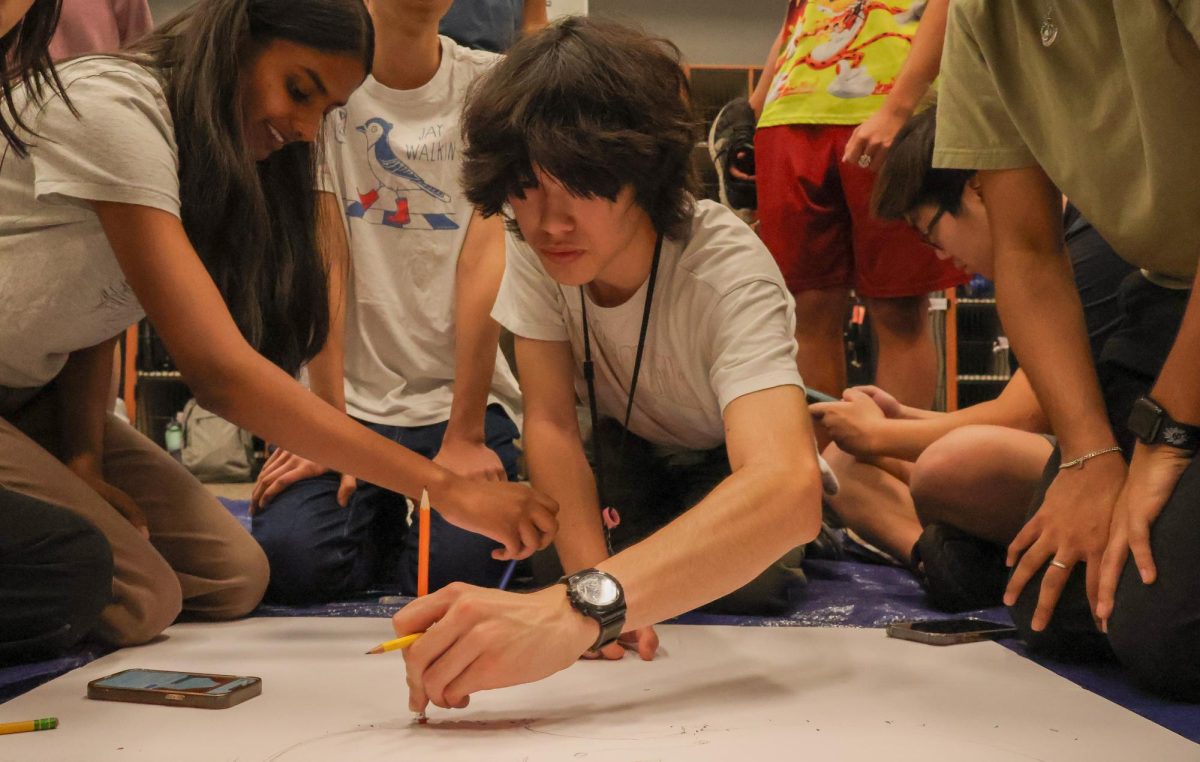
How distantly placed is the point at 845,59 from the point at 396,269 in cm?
107

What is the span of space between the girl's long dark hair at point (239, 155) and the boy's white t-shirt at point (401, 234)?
459 millimetres

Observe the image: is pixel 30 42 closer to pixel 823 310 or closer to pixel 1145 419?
pixel 1145 419

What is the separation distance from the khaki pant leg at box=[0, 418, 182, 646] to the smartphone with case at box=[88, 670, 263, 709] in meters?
0.23

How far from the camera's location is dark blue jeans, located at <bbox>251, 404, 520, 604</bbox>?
1.83m

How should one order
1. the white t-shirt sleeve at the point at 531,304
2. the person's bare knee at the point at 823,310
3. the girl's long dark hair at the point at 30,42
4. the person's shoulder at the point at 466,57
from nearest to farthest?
the girl's long dark hair at the point at 30,42 < the white t-shirt sleeve at the point at 531,304 < the person's shoulder at the point at 466,57 < the person's bare knee at the point at 823,310

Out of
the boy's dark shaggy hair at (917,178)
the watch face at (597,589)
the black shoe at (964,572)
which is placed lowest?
the black shoe at (964,572)

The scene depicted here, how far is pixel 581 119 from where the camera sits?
1288 millimetres

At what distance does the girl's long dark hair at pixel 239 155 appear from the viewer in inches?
52.7

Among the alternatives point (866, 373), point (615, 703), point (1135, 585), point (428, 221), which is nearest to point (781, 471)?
point (615, 703)

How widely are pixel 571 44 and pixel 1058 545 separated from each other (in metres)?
0.83

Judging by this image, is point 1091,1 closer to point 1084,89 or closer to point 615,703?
point 1084,89

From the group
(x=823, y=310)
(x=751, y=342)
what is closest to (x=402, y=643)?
(x=751, y=342)

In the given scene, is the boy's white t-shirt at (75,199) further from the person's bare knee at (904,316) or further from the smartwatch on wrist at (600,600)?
the person's bare knee at (904,316)

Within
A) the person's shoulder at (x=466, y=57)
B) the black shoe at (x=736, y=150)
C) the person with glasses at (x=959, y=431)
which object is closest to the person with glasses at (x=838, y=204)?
the black shoe at (x=736, y=150)
